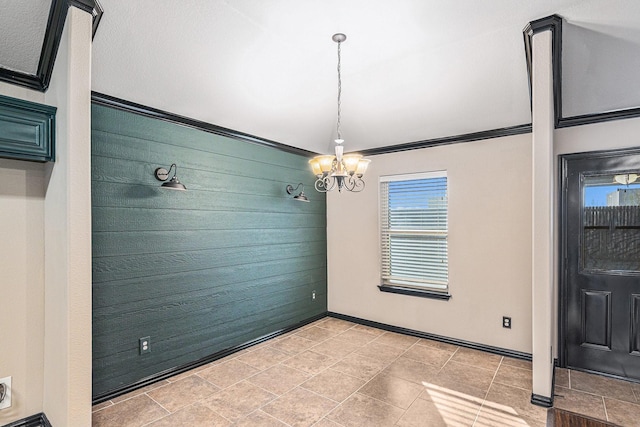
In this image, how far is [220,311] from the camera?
3609 millimetres

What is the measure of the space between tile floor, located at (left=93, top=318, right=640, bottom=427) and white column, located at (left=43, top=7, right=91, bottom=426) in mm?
699

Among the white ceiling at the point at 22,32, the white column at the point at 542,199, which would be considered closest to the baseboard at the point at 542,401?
the white column at the point at 542,199

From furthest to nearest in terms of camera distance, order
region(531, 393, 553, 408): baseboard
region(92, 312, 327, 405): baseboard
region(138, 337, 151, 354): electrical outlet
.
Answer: region(138, 337, 151, 354): electrical outlet
region(92, 312, 327, 405): baseboard
region(531, 393, 553, 408): baseboard

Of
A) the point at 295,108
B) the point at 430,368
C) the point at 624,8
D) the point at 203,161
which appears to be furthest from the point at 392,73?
the point at 430,368

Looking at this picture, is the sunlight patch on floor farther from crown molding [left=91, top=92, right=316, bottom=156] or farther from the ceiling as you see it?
crown molding [left=91, top=92, right=316, bottom=156]

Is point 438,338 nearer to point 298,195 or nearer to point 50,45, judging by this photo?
point 298,195

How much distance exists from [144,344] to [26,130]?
189cm

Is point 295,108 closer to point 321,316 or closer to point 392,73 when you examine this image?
point 392,73

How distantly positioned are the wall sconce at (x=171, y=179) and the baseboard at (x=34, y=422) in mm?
1846

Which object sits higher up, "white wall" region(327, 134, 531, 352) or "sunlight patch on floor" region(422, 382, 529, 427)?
"white wall" region(327, 134, 531, 352)

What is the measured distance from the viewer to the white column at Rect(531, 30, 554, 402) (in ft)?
8.47

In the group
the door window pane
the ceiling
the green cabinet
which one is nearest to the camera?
the green cabinet

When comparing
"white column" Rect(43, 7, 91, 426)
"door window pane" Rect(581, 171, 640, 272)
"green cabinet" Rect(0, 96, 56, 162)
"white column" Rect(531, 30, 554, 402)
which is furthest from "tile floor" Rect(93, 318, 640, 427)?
"green cabinet" Rect(0, 96, 56, 162)

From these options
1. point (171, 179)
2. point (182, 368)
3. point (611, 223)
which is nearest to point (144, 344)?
point (182, 368)
